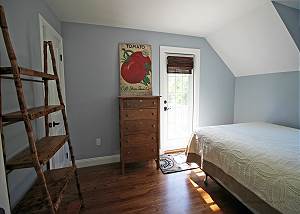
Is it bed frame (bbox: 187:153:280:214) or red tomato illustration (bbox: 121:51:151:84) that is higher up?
red tomato illustration (bbox: 121:51:151:84)

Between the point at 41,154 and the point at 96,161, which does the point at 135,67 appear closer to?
the point at 96,161

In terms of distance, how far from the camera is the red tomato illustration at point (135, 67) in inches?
113

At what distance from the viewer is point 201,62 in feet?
11.2

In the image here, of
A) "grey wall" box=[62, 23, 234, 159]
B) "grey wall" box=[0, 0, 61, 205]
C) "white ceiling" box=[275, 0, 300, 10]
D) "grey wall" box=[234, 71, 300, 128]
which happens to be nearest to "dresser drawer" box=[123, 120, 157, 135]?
"grey wall" box=[62, 23, 234, 159]

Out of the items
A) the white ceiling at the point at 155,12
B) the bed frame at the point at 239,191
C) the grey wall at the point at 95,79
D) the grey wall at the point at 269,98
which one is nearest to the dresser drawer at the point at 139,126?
the grey wall at the point at 95,79

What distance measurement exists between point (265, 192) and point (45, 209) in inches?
62.2

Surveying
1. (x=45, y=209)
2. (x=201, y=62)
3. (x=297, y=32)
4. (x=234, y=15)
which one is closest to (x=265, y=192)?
(x=45, y=209)

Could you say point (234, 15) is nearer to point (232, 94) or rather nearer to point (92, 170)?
point (232, 94)

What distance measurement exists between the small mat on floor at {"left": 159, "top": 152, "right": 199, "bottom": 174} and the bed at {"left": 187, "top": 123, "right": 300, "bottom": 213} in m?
0.54

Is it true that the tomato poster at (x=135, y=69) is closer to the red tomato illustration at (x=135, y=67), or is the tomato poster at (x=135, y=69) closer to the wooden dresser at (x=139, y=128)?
the red tomato illustration at (x=135, y=67)

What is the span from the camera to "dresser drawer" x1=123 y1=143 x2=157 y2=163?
256 cm

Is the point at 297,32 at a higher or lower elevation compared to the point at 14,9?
higher

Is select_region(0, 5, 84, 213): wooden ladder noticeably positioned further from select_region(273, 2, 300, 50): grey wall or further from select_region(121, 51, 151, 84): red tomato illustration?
select_region(273, 2, 300, 50): grey wall

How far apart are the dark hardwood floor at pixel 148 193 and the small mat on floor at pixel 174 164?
116 millimetres
